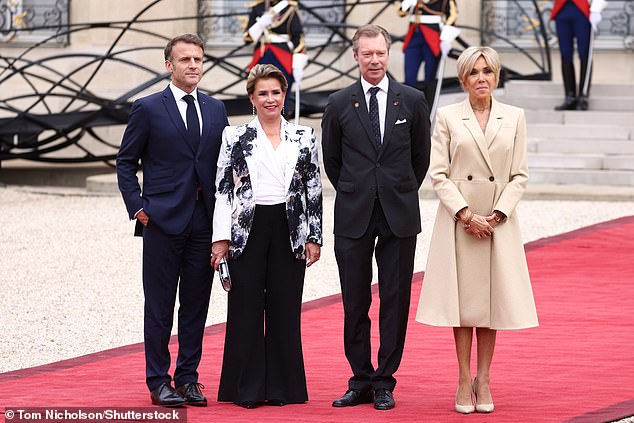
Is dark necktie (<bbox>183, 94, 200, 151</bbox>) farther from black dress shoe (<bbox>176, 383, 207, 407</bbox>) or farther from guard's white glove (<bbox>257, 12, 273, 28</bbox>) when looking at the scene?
guard's white glove (<bbox>257, 12, 273, 28</bbox>)

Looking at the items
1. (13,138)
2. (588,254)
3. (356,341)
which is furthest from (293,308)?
(13,138)

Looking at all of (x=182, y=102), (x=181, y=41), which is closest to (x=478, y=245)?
(x=182, y=102)

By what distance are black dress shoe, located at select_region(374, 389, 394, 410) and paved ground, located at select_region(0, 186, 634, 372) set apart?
2.10m

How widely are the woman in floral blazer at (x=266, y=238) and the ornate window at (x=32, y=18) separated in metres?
14.5

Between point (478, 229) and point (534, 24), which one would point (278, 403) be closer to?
point (478, 229)

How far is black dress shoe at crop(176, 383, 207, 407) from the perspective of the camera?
21.9 ft

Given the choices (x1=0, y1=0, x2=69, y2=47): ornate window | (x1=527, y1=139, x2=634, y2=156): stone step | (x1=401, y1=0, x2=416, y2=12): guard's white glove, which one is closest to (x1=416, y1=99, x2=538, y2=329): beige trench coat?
(x1=527, y1=139, x2=634, y2=156): stone step

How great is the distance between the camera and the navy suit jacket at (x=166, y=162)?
669 cm

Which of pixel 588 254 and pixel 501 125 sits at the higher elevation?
pixel 501 125

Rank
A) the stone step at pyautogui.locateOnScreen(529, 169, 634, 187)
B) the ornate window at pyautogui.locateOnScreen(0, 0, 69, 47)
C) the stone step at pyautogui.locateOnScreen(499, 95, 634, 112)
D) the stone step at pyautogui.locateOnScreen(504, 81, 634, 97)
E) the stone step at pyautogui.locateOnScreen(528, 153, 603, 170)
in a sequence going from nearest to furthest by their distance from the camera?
the stone step at pyautogui.locateOnScreen(529, 169, 634, 187)
the stone step at pyautogui.locateOnScreen(528, 153, 603, 170)
the stone step at pyautogui.locateOnScreen(499, 95, 634, 112)
the stone step at pyautogui.locateOnScreen(504, 81, 634, 97)
the ornate window at pyautogui.locateOnScreen(0, 0, 69, 47)

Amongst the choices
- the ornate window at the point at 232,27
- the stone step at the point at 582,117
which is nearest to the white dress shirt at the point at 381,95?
the stone step at the point at 582,117

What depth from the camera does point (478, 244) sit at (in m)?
6.62

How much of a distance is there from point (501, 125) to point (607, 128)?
948 centimetres

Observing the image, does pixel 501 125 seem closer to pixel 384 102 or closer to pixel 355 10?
pixel 384 102
